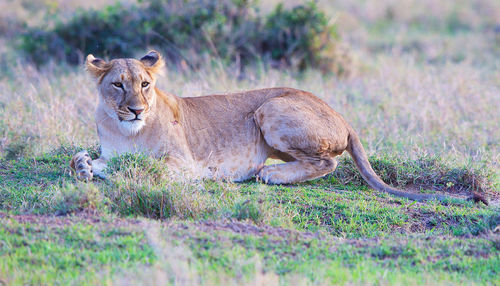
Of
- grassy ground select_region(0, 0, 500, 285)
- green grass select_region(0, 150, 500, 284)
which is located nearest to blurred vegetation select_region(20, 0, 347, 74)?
grassy ground select_region(0, 0, 500, 285)

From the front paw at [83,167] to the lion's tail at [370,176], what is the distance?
2.66 metres

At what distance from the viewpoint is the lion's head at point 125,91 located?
557 centimetres

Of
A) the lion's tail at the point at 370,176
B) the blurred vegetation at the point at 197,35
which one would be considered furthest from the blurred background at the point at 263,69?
the lion's tail at the point at 370,176

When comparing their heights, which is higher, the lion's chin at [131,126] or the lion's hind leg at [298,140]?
the lion's chin at [131,126]

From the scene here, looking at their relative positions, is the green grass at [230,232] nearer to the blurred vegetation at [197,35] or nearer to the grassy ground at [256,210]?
the grassy ground at [256,210]

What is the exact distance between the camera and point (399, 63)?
41.7 feet

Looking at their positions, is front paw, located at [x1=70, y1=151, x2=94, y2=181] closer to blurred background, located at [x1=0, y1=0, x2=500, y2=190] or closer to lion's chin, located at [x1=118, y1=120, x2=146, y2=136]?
lion's chin, located at [x1=118, y1=120, x2=146, y2=136]

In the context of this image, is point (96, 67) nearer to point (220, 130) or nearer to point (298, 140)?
point (220, 130)

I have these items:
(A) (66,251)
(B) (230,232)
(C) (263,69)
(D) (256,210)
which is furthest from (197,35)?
(A) (66,251)

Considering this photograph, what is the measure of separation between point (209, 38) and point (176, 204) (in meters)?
6.98

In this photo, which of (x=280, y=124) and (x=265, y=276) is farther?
(x=280, y=124)

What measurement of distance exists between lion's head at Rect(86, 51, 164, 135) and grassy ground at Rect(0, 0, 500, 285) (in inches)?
15.6

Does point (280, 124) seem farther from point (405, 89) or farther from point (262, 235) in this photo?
point (405, 89)

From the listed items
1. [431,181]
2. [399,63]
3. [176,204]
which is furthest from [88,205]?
[399,63]
